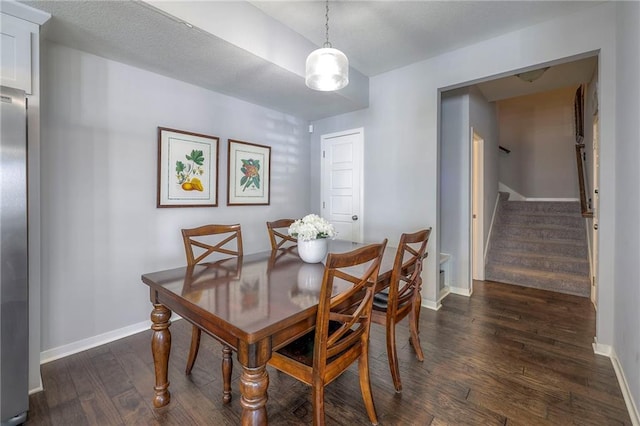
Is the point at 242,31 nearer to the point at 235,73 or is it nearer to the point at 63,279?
the point at 235,73

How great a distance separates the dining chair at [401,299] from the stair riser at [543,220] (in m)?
3.93

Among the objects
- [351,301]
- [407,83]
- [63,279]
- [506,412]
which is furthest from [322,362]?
[407,83]

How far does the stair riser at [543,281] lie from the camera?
11.3 feet

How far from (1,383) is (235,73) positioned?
258 cm

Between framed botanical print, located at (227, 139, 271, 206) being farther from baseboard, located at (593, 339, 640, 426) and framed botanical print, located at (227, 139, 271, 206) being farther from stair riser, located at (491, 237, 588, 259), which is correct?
stair riser, located at (491, 237, 588, 259)

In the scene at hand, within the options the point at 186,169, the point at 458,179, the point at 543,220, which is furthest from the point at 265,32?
the point at 543,220

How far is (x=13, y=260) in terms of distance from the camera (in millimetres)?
1464

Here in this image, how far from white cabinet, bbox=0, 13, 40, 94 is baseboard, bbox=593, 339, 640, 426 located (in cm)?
381

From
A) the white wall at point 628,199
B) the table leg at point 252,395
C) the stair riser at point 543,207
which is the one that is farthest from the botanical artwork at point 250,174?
the stair riser at point 543,207

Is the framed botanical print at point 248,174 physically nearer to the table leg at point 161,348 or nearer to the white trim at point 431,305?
the table leg at point 161,348

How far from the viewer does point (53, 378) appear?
188 cm

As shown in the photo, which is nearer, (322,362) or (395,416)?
(322,362)

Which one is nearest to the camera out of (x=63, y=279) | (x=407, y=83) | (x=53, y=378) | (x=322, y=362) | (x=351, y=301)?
(x=322, y=362)

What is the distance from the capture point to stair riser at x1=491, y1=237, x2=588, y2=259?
3.96 metres
